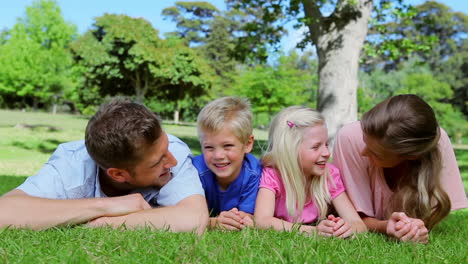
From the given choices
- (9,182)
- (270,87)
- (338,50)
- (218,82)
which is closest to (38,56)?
(218,82)

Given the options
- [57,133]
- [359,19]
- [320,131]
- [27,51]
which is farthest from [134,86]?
[320,131]

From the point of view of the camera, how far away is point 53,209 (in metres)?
2.92

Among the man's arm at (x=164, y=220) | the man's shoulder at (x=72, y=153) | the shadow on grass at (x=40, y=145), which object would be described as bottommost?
the shadow on grass at (x=40, y=145)

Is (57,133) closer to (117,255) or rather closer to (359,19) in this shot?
(359,19)

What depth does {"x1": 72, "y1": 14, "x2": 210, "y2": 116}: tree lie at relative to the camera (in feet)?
90.7

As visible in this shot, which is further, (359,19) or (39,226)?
(359,19)

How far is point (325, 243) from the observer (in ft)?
8.66

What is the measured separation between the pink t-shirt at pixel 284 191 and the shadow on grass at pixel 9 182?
3730 mm

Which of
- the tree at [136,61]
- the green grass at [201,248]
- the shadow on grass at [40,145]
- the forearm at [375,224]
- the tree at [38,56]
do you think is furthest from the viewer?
the tree at [38,56]

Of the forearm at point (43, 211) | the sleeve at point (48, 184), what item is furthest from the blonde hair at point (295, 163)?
the sleeve at point (48, 184)

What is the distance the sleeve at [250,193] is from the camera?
3.84 metres

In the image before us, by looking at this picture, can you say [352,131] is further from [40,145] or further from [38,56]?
[38,56]

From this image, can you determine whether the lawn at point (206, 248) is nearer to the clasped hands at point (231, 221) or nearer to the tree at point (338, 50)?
the clasped hands at point (231, 221)

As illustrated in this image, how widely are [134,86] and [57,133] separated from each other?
42.3 feet
